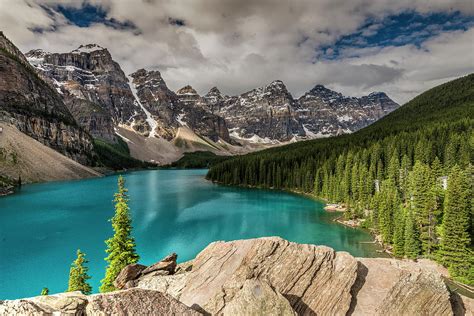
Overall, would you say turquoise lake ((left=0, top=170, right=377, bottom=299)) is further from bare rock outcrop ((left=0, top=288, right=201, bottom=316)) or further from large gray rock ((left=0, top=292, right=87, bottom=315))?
large gray rock ((left=0, top=292, right=87, bottom=315))

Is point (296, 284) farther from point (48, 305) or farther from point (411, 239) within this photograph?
point (411, 239)

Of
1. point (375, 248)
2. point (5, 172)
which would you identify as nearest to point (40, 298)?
point (375, 248)

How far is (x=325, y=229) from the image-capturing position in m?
58.7

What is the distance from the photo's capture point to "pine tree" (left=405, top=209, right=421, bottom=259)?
4028cm

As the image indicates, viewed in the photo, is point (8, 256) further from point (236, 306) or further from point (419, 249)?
point (419, 249)

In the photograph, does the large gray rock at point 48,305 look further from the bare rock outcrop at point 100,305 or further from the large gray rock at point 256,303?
the large gray rock at point 256,303

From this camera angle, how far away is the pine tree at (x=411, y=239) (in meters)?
40.3

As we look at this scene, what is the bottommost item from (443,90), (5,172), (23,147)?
(5,172)

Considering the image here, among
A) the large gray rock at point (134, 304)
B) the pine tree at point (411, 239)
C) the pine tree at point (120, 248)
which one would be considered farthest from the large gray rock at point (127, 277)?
the pine tree at point (411, 239)

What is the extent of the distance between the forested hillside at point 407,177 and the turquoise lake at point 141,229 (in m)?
7.02

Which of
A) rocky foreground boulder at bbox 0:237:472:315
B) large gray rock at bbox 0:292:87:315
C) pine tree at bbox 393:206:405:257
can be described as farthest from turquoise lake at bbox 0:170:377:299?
large gray rock at bbox 0:292:87:315

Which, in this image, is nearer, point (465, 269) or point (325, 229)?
point (465, 269)

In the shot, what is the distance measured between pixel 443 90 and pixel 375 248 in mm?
189958

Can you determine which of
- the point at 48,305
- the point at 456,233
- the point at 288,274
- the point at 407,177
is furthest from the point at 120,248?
the point at 407,177
